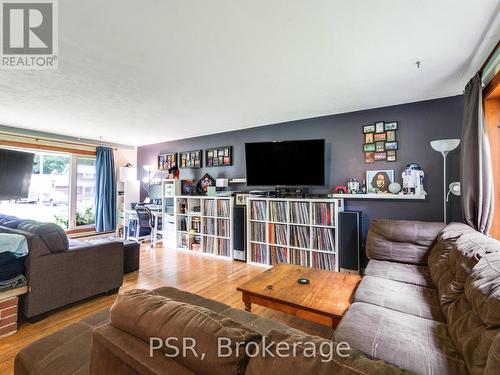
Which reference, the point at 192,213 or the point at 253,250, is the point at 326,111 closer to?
the point at 253,250

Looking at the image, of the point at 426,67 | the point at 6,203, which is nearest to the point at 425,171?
the point at 426,67

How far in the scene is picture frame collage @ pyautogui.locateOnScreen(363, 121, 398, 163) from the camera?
3.16m

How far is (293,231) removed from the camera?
350 cm

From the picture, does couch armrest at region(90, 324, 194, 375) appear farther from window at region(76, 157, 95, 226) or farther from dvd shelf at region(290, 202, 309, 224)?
window at region(76, 157, 95, 226)

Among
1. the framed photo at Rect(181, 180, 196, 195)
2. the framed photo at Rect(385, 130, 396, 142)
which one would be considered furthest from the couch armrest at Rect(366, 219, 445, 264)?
the framed photo at Rect(181, 180, 196, 195)

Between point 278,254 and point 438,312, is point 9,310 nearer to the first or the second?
point 278,254

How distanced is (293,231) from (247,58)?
2.38 meters

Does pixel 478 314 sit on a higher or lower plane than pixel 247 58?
lower

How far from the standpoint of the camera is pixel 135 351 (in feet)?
2.42

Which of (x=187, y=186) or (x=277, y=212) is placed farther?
(x=187, y=186)

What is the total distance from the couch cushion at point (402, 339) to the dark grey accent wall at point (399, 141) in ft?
6.71

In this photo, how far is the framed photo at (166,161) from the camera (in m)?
5.31

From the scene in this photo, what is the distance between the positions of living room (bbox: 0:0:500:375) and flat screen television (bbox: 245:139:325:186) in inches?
0.9

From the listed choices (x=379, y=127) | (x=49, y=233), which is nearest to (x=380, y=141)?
(x=379, y=127)
